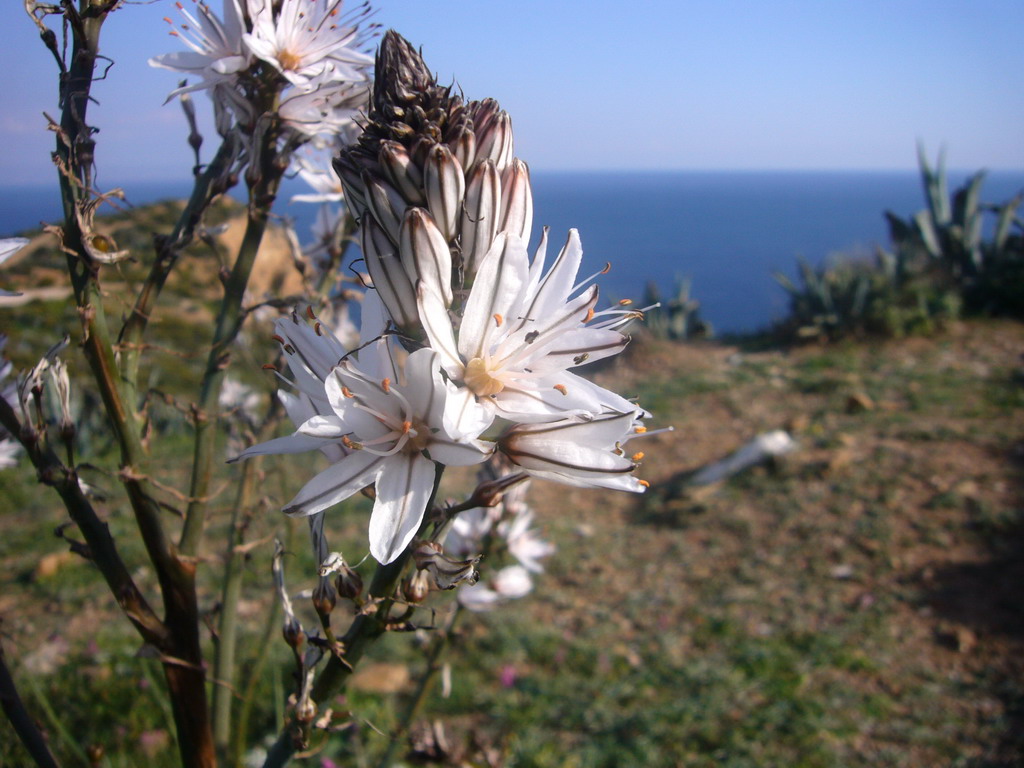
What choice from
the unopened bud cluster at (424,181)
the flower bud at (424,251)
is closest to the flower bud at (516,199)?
the unopened bud cluster at (424,181)

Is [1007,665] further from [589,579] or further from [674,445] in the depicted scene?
[674,445]

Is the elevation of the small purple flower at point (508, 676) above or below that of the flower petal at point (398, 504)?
below

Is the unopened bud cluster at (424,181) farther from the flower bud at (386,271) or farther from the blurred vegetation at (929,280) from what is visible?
the blurred vegetation at (929,280)

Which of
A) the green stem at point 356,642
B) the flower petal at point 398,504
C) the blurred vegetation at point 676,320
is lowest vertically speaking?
the blurred vegetation at point 676,320

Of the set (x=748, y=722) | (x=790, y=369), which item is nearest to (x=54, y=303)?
(x=748, y=722)

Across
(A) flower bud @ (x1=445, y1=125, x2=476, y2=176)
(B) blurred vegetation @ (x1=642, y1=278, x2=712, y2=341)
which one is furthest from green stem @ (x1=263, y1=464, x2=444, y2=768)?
(B) blurred vegetation @ (x1=642, y1=278, x2=712, y2=341)

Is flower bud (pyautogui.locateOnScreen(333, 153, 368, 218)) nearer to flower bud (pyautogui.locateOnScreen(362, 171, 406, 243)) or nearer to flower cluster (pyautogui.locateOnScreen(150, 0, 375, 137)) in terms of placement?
flower bud (pyautogui.locateOnScreen(362, 171, 406, 243))
